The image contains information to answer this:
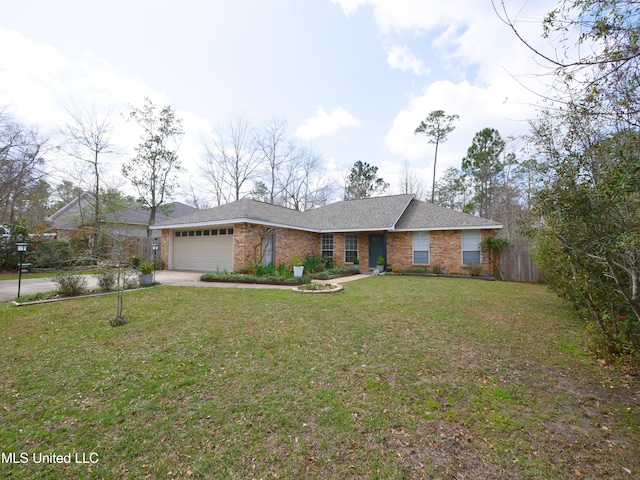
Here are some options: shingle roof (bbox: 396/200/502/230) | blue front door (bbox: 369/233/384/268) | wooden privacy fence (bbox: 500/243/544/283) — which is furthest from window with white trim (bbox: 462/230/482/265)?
blue front door (bbox: 369/233/384/268)

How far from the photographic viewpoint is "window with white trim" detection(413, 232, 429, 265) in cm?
1410

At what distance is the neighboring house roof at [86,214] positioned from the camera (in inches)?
712

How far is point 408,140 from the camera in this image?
23.7m

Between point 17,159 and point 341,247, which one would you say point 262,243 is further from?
point 17,159

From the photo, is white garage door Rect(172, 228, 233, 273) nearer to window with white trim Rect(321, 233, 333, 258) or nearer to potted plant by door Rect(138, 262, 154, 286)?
potted plant by door Rect(138, 262, 154, 286)

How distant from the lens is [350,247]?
15859 mm

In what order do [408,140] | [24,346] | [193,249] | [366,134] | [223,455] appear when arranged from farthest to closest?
[408,140] → [366,134] → [193,249] → [24,346] → [223,455]

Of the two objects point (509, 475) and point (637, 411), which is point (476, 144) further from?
point (509, 475)

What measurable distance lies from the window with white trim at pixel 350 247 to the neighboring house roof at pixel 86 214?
1422 centimetres

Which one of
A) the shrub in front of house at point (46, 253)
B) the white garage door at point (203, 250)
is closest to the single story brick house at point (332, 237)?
the white garage door at point (203, 250)

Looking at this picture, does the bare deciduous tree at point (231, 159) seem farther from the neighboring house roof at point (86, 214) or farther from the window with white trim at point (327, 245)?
the window with white trim at point (327, 245)

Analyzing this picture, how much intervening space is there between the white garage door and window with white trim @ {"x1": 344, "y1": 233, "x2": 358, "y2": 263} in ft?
21.3

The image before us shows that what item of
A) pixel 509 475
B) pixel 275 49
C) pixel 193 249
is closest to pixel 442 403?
pixel 509 475

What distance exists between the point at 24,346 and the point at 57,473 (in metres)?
3.44
